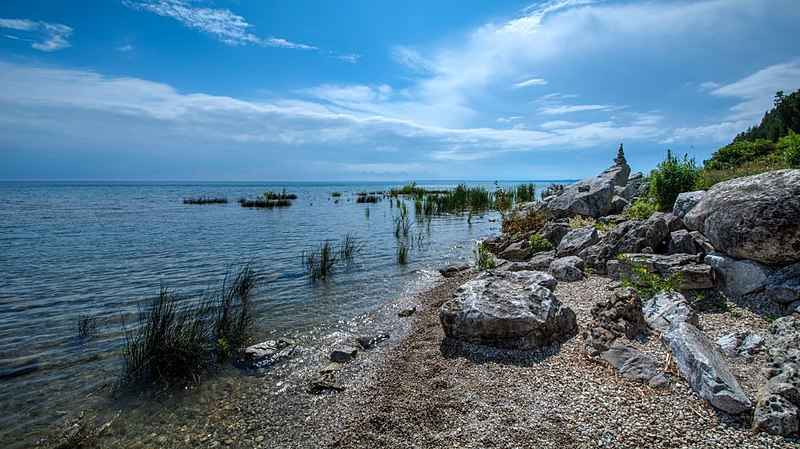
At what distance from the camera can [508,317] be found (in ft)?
21.9

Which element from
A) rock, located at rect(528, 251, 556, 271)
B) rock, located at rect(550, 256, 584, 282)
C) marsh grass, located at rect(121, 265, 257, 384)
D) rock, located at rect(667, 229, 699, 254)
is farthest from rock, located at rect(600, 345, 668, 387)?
marsh grass, located at rect(121, 265, 257, 384)

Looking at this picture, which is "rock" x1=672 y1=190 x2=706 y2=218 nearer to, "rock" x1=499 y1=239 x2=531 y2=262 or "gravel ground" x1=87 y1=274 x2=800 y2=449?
"gravel ground" x1=87 y1=274 x2=800 y2=449

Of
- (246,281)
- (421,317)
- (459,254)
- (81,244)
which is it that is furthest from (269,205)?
(421,317)

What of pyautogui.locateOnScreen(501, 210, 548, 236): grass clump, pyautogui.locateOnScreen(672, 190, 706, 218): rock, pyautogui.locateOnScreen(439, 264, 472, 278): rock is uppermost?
pyautogui.locateOnScreen(672, 190, 706, 218): rock

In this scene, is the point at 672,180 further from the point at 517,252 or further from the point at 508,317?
the point at 508,317

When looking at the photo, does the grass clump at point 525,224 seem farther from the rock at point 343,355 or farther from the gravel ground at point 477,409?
the rock at point 343,355

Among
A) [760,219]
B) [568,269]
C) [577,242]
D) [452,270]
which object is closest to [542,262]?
[577,242]

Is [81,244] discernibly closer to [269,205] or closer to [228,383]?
[228,383]

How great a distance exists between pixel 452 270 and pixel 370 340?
6516 millimetres

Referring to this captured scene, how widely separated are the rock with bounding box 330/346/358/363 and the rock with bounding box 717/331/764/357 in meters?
5.89

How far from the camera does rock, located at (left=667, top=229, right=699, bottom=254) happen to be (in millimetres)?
8648

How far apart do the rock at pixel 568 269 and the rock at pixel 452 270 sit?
388 centimetres

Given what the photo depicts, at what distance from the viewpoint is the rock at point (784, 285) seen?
6.26 metres

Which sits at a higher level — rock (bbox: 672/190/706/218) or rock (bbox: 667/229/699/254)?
rock (bbox: 672/190/706/218)
